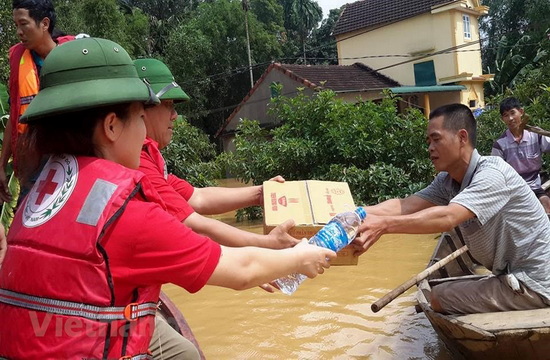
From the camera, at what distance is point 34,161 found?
6.01ft

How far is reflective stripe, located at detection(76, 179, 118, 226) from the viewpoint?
1573mm

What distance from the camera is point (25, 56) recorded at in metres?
3.42

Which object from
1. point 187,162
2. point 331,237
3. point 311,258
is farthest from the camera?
point 187,162

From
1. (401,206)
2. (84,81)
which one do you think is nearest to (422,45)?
(401,206)

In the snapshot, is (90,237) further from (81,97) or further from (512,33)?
(512,33)

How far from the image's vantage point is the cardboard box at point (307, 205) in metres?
2.67

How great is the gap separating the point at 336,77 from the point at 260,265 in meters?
21.2

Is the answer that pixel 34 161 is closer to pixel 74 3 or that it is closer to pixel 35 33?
pixel 35 33

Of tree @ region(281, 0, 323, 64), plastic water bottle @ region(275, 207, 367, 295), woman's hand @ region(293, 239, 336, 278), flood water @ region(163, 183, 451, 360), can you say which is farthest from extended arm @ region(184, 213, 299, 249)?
tree @ region(281, 0, 323, 64)

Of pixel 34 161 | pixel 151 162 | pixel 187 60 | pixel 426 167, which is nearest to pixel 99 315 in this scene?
pixel 34 161

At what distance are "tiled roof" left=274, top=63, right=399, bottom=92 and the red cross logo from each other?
18.4 m

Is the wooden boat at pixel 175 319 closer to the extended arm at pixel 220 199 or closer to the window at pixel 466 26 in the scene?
the extended arm at pixel 220 199

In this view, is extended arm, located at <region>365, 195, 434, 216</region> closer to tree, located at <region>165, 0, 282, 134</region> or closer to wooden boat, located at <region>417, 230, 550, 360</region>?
wooden boat, located at <region>417, 230, 550, 360</region>

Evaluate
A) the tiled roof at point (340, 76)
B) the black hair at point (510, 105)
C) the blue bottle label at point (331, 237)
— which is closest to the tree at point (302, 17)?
the tiled roof at point (340, 76)
